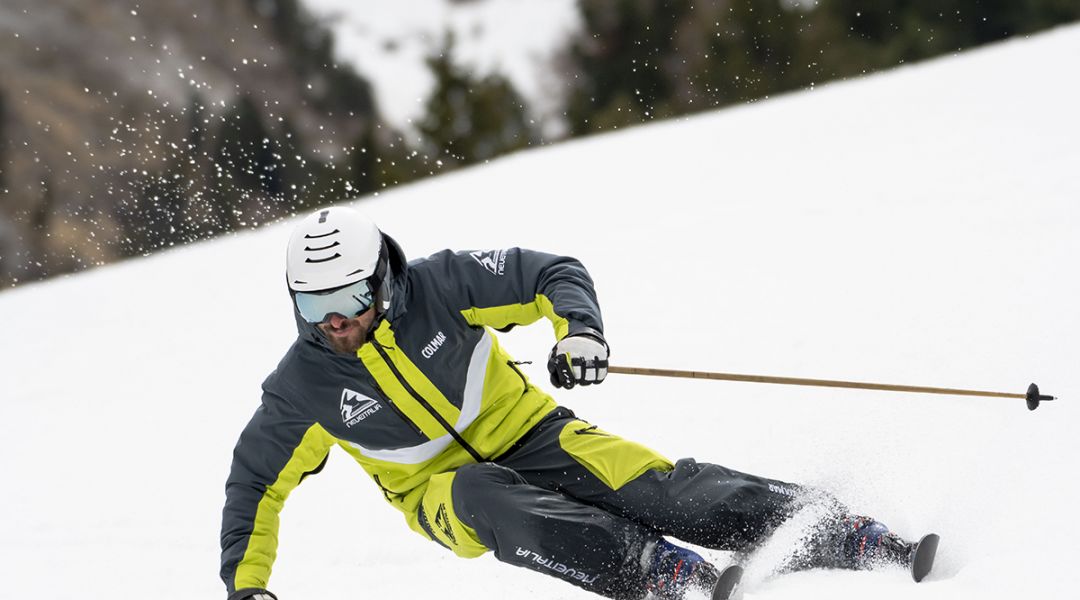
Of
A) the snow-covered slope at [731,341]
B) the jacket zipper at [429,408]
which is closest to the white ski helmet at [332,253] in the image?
the jacket zipper at [429,408]

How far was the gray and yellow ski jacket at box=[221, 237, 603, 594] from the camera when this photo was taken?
11.1ft

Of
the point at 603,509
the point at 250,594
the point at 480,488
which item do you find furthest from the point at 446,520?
the point at 250,594

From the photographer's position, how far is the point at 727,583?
2879 millimetres

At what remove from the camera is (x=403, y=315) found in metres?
3.43

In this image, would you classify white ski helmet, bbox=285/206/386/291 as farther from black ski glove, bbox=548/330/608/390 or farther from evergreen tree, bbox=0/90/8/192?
evergreen tree, bbox=0/90/8/192

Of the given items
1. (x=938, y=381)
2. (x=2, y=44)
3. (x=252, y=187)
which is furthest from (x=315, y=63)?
(x=938, y=381)

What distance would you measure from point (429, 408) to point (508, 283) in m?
0.42

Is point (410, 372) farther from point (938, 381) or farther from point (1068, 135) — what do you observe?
point (1068, 135)

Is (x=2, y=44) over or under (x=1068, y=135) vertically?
over

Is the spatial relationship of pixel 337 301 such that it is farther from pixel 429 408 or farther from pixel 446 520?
pixel 446 520

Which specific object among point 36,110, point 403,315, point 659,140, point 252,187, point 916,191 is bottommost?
point 403,315

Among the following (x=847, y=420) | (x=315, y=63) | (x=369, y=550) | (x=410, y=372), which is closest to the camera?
(x=410, y=372)

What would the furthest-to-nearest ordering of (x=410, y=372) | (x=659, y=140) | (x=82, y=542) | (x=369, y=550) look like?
(x=659, y=140)
(x=82, y=542)
(x=369, y=550)
(x=410, y=372)

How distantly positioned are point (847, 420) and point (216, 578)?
2.50 metres
